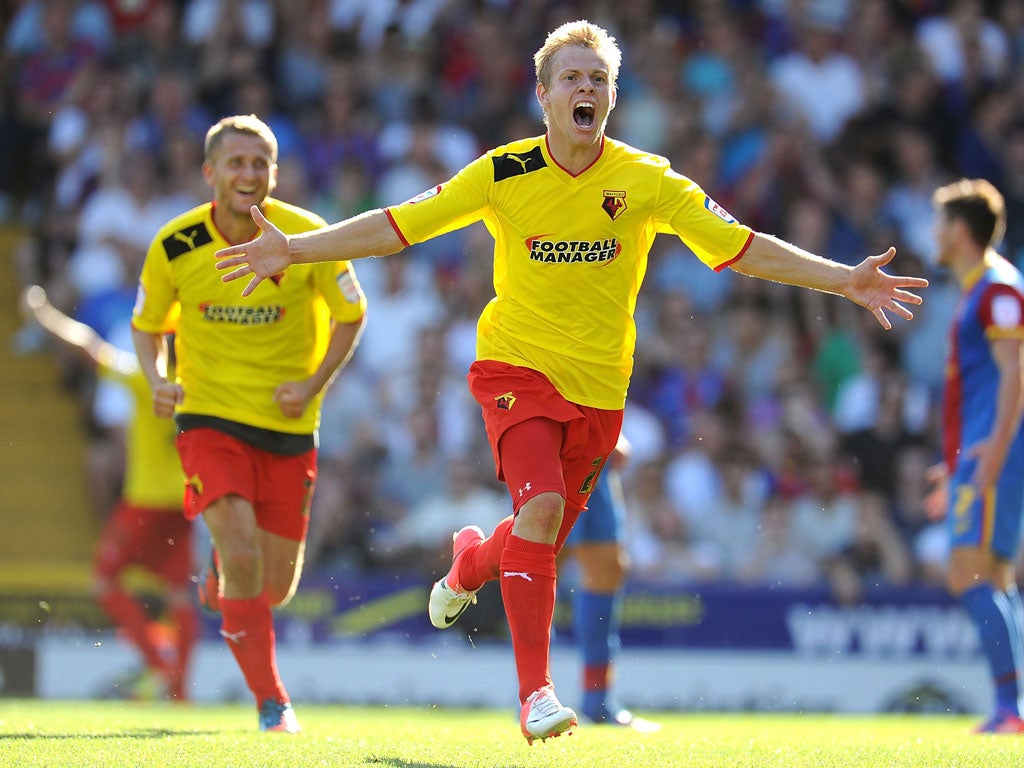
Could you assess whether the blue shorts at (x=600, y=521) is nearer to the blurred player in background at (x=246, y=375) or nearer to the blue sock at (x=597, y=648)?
the blue sock at (x=597, y=648)

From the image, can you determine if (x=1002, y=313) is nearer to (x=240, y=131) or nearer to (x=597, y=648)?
(x=597, y=648)

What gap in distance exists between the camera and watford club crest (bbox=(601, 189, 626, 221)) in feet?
22.4

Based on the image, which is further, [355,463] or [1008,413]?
[355,463]

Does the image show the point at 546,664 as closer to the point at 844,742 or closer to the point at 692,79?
the point at 844,742

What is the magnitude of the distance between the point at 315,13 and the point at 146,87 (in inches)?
77.4

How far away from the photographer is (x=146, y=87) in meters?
16.4

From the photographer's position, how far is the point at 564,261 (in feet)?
22.4

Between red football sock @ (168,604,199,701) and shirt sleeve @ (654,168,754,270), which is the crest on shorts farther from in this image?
red football sock @ (168,604,199,701)

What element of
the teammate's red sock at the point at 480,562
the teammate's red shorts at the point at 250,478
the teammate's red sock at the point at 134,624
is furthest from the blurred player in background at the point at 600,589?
the teammate's red sock at the point at 134,624

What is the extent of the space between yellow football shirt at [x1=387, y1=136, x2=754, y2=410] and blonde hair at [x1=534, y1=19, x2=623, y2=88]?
31 cm

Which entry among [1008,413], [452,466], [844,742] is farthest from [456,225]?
[452,466]

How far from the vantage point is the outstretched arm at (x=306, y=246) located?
640 cm

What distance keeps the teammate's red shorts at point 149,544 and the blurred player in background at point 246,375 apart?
15.6 ft

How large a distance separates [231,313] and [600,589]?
99.3 inches
